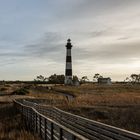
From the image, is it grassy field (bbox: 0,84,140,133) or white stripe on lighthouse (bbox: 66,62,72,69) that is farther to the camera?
white stripe on lighthouse (bbox: 66,62,72,69)

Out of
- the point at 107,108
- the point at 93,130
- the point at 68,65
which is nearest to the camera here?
the point at 93,130

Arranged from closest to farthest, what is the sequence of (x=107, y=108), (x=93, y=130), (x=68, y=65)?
1. (x=93, y=130)
2. (x=107, y=108)
3. (x=68, y=65)

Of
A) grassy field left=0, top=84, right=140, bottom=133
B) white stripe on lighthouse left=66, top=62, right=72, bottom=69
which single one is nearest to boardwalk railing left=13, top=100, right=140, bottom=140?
grassy field left=0, top=84, right=140, bottom=133

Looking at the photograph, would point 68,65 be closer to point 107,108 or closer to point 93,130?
point 107,108

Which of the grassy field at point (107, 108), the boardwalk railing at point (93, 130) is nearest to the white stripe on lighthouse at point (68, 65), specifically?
the grassy field at point (107, 108)

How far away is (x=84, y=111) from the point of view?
31844 mm

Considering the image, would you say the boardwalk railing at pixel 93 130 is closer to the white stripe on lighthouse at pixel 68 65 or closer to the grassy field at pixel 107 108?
the grassy field at pixel 107 108

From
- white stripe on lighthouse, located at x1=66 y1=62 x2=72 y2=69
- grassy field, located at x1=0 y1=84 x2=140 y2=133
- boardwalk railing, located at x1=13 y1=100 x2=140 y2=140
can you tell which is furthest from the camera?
white stripe on lighthouse, located at x1=66 y1=62 x2=72 y2=69

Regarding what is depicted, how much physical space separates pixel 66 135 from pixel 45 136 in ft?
13.0

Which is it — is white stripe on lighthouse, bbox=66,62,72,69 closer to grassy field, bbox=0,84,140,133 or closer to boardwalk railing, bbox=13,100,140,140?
grassy field, bbox=0,84,140,133

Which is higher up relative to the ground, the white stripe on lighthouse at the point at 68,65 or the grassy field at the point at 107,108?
the white stripe on lighthouse at the point at 68,65

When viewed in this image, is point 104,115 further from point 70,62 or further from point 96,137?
point 70,62

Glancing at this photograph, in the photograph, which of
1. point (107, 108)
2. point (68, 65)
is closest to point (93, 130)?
point (107, 108)

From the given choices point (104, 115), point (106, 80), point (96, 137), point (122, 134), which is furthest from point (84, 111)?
Result: point (106, 80)
